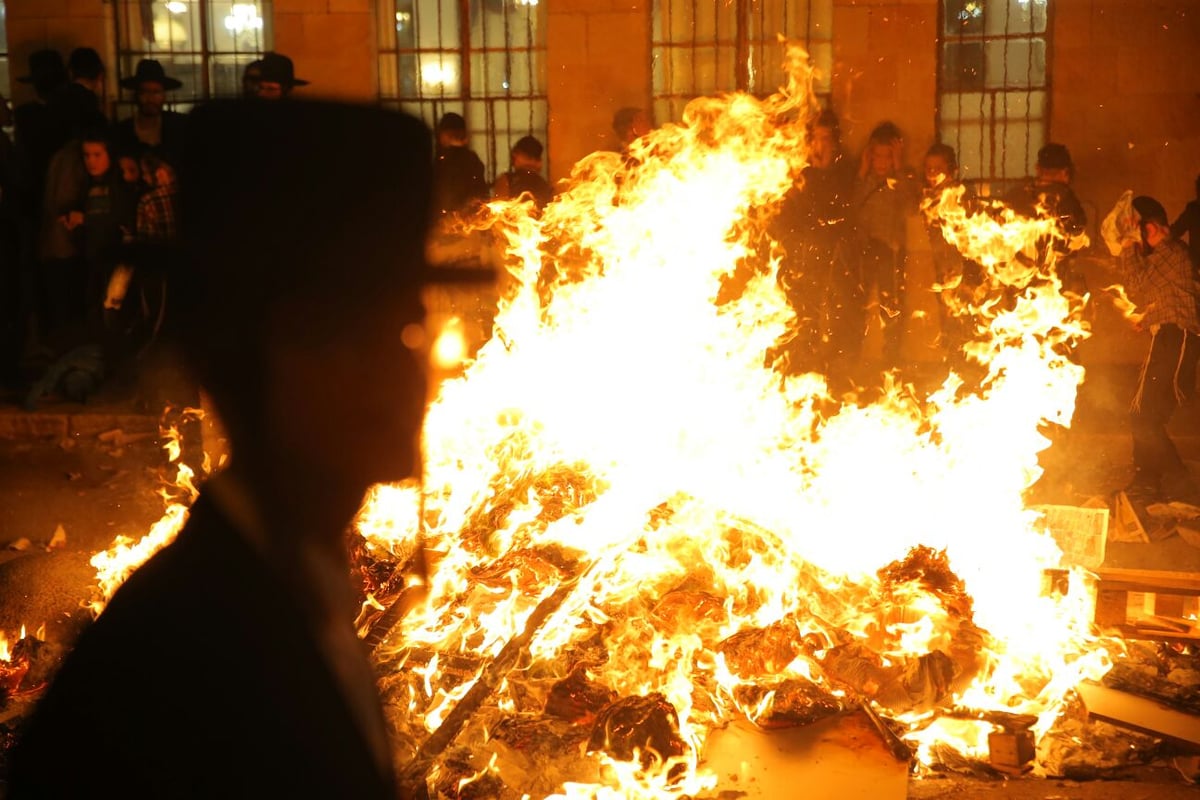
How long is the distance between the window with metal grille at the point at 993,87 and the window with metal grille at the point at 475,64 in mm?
4578

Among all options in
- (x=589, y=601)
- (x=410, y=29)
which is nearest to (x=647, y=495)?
(x=589, y=601)

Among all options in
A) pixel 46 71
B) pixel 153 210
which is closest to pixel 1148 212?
pixel 153 210

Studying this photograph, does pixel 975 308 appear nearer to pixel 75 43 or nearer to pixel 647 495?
pixel 647 495

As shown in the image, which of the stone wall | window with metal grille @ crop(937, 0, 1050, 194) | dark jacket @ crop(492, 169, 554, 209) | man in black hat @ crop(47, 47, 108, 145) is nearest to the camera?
dark jacket @ crop(492, 169, 554, 209)

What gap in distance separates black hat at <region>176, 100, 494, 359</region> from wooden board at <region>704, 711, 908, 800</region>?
4073 millimetres

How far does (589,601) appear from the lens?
6129 millimetres

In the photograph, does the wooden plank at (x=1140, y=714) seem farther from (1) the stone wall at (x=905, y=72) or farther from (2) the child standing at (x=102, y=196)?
(2) the child standing at (x=102, y=196)

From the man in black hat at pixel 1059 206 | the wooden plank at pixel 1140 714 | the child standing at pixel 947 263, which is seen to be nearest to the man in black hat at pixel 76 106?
the child standing at pixel 947 263

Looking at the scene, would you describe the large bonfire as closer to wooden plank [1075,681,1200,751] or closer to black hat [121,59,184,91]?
wooden plank [1075,681,1200,751]

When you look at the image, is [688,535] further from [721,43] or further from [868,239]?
[721,43]

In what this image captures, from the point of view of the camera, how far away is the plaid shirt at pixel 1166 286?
957cm

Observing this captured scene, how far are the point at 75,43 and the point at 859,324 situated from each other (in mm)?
9395

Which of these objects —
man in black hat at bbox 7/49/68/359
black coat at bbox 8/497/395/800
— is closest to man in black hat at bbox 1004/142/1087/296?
man in black hat at bbox 7/49/68/359

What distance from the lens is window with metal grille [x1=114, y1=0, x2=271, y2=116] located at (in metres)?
14.0
